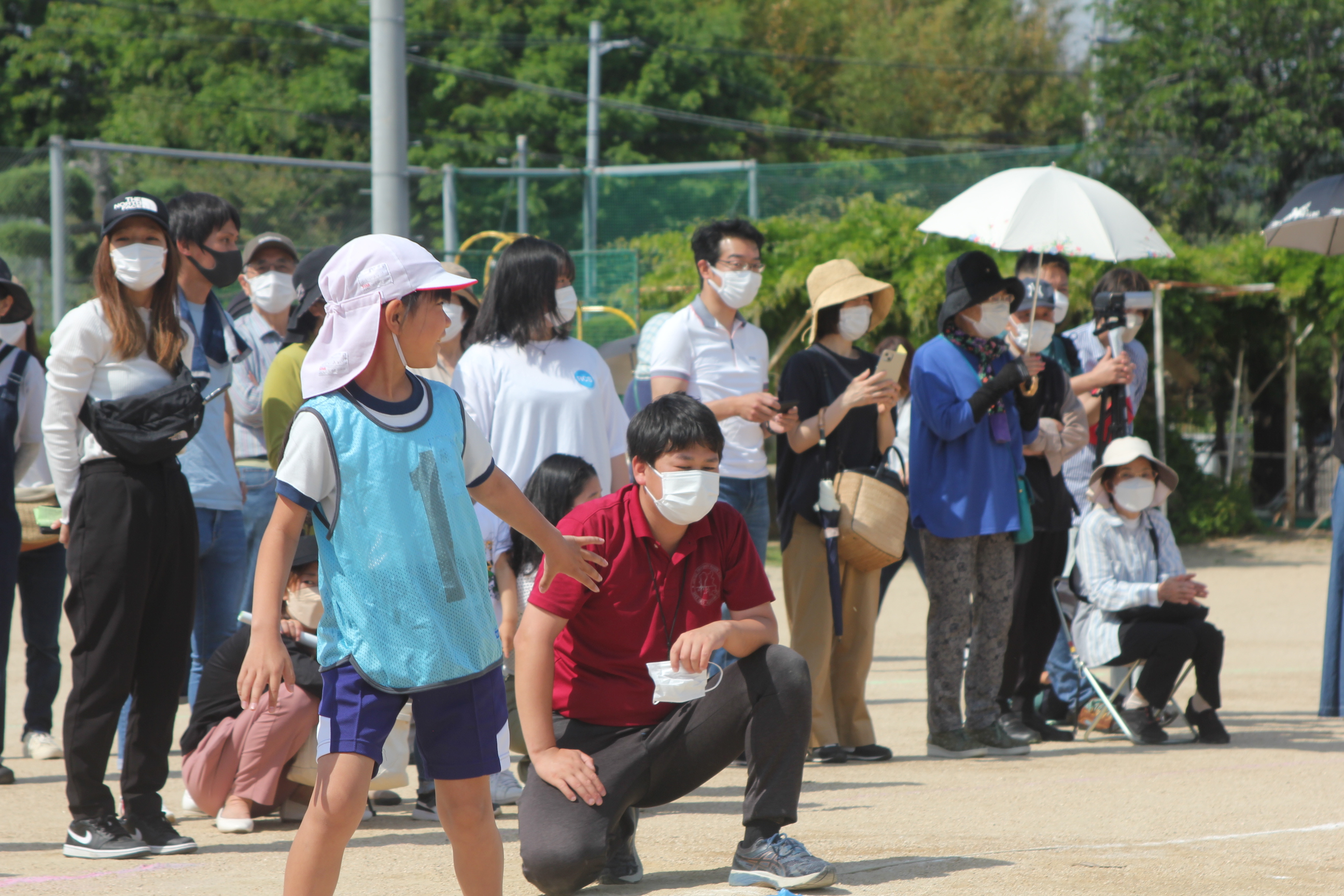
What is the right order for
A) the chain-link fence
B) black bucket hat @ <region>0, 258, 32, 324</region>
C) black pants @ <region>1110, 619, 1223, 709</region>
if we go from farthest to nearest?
the chain-link fence < black pants @ <region>1110, 619, 1223, 709</region> < black bucket hat @ <region>0, 258, 32, 324</region>

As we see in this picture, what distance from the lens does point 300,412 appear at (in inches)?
126

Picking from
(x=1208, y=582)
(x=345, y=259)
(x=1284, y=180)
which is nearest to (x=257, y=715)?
(x=345, y=259)

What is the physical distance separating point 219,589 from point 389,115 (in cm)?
265

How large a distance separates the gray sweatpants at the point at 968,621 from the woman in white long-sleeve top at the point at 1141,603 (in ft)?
1.96

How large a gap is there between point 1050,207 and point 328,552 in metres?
4.15

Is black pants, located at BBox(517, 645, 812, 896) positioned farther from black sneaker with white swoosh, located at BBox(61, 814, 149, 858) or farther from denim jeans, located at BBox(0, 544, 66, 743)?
denim jeans, located at BBox(0, 544, 66, 743)

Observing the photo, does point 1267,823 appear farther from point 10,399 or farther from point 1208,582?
point 1208,582

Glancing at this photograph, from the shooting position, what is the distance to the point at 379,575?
10.4ft

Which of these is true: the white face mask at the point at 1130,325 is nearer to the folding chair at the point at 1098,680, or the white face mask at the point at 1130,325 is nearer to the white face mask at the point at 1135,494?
the white face mask at the point at 1135,494

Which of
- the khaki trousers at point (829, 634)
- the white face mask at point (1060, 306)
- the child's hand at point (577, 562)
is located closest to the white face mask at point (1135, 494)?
the white face mask at point (1060, 306)

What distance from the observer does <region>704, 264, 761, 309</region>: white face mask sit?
5.80 meters

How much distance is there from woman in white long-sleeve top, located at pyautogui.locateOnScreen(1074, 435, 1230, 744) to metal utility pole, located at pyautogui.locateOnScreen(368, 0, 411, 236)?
11.7ft

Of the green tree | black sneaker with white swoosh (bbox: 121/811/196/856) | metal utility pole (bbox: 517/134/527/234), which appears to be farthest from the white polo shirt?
the green tree

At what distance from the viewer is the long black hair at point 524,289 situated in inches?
201
